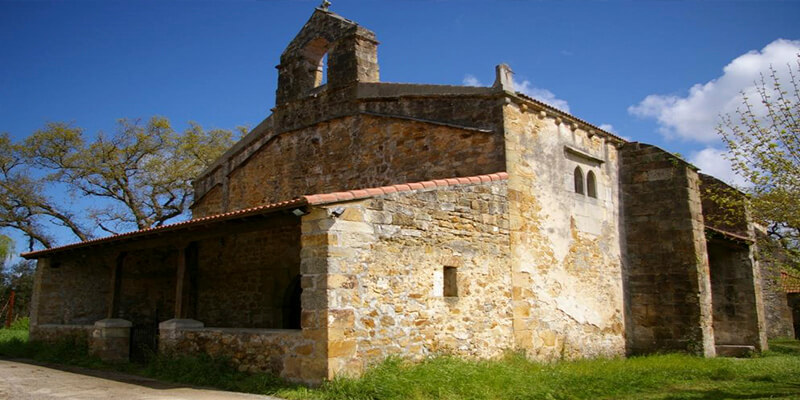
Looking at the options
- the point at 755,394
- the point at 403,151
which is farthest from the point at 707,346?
the point at 403,151

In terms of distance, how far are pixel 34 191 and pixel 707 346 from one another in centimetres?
2552

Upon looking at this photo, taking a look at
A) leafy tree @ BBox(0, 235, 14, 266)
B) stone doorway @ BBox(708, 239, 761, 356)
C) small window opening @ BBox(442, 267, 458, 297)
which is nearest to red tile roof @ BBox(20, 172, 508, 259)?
small window opening @ BBox(442, 267, 458, 297)

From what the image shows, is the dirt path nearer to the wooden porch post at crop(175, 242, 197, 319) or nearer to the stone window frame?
the wooden porch post at crop(175, 242, 197, 319)

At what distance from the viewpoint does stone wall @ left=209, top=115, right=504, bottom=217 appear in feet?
36.1

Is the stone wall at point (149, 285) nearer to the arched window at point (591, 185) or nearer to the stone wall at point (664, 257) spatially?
the arched window at point (591, 185)

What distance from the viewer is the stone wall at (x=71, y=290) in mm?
13445

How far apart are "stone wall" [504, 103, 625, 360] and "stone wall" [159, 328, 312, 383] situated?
12.5ft

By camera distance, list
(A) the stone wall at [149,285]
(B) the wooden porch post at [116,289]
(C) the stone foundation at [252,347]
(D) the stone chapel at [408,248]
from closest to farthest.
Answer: (C) the stone foundation at [252,347] → (D) the stone chapel at [408,248] → (B) the wooden porch post at [116,289] → (A) the stone wall at [149,285]

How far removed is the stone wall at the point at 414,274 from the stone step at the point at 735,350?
7140mm

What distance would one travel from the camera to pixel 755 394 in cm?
836

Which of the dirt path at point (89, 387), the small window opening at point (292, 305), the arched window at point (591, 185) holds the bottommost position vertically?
the dirt path at point (89, 387)

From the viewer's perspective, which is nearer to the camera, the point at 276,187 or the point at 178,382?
the point at 178,382

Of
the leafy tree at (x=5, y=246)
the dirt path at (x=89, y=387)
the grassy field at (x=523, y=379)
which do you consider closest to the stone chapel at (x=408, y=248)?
the grassy field at (x=523, y=379)

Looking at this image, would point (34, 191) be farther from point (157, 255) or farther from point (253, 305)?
point (253, 305)
